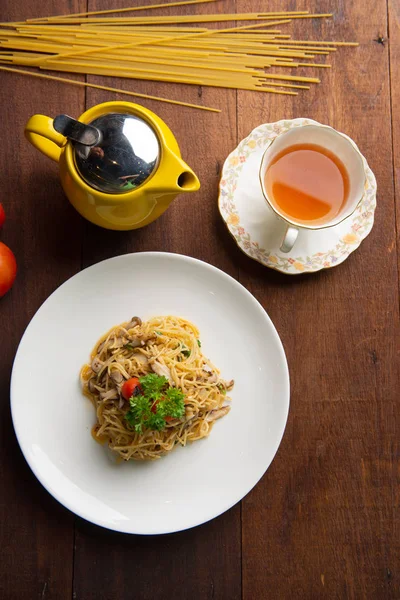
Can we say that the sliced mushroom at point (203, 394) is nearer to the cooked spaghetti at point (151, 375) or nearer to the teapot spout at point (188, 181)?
the cooked spaghetti at point (151, 375)

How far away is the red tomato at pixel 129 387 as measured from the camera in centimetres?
165

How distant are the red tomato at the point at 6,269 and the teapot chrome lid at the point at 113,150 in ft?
1.40

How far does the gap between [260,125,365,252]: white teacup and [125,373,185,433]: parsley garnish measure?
591 millimetres

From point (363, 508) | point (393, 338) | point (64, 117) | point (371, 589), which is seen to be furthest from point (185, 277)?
point (371, 589)

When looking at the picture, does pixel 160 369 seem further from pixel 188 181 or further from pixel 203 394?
pixel 188 181

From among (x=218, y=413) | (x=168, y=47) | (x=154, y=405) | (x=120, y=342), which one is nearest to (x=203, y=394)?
(x=218, y=413)

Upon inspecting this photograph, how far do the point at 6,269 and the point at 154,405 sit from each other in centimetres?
66

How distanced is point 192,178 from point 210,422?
2.53 ft

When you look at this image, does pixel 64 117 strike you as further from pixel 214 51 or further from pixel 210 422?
pixel 210 422

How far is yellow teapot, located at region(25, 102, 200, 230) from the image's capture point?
1.54 meters

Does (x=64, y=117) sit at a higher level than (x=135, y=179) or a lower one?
higher

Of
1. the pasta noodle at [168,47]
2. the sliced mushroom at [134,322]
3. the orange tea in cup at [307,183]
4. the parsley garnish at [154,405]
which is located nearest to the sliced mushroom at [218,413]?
the parsley garnish at [154,405]

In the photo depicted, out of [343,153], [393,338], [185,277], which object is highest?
[343,153]

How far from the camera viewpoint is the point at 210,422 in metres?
1.79
